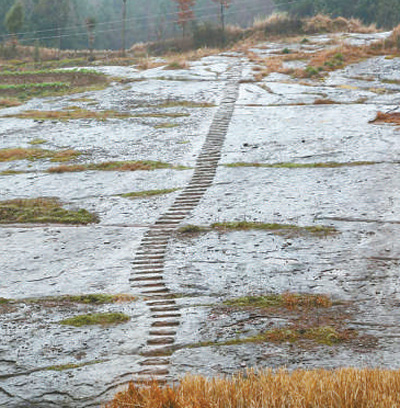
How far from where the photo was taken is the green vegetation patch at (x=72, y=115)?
96.4 feet

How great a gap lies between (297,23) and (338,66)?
17430 mm

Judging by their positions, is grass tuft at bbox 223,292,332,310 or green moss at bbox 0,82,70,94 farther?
green moss at bbox 0,82,70,94

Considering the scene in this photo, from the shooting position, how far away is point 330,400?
7152 millimetres

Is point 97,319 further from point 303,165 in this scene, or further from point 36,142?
point 36,142

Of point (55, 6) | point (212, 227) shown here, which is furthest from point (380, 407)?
point (55, 6)

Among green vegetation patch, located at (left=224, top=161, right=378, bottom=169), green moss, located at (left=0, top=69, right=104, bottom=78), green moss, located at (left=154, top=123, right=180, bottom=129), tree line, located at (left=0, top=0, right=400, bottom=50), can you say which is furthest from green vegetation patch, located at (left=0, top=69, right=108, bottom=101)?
green vegetation patch, located at (left=224, top=161, right=378, bottom=169)

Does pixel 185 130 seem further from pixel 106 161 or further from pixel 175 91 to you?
pixel 175 91

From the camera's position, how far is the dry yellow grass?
23.4 ft

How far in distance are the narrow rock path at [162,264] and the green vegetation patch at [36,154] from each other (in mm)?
5027

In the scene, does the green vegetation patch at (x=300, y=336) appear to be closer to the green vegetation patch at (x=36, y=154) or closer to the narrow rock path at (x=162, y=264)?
the narrow rock path at (x=162, y=264)

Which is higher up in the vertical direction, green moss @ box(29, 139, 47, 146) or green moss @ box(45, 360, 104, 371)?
green moss @ box(29, 139, 47, 146)

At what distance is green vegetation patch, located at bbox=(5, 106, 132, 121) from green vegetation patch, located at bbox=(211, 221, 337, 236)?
570 inches

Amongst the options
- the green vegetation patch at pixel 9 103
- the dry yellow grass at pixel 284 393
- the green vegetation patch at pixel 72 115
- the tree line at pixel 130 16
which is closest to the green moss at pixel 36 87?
the green vegetation patch at pixel 9 103

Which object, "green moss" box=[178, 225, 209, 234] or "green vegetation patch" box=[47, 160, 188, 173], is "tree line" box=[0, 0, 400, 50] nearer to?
"green vegetation patch" box=[47, 160, 188, 173]
